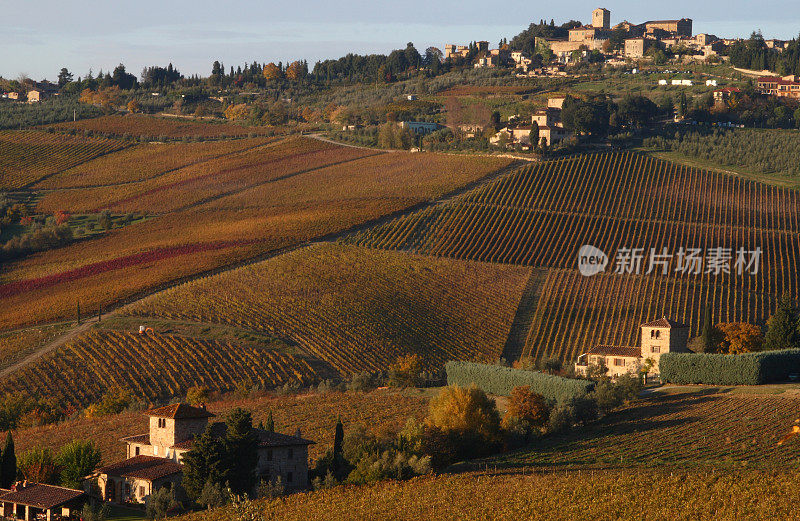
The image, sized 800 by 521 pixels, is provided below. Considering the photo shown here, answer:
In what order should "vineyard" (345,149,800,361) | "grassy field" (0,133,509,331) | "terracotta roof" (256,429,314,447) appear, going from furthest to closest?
"grassy field" (0,133,509,331) < "vineyard" (345,149,800,361) < "terracotta roof" (256,429,314,447)

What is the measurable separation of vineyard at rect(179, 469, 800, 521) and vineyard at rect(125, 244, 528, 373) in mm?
24331

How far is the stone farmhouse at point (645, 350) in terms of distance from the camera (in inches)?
2408

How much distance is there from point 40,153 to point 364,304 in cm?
7125

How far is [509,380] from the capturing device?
5578cm

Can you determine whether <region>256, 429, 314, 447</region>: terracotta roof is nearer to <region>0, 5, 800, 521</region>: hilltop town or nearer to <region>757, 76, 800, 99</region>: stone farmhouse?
<region>0, 5, 800, 521</region>: hilltop town

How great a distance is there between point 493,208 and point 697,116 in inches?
A: 1874

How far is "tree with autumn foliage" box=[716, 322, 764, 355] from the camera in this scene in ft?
202

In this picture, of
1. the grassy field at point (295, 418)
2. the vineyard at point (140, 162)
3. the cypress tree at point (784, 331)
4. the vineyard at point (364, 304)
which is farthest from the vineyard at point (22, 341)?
the vineyard at point (140, 162)

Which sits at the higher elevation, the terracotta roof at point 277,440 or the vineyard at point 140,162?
the vineyard at point 140,162

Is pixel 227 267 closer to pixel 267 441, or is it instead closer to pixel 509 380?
pixel 509 380

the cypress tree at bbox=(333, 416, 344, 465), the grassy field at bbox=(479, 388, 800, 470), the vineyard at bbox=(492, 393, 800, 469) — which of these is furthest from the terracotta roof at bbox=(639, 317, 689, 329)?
the cypress tree at bbox=(333, 416, 344, 465)

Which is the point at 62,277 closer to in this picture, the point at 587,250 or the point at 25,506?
the point at 587,250

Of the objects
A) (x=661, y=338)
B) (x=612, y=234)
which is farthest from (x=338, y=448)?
(x=612, y=234)

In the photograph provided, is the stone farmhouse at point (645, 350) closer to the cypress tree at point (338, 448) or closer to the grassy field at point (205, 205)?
the cypress tree at point (338, 448)
